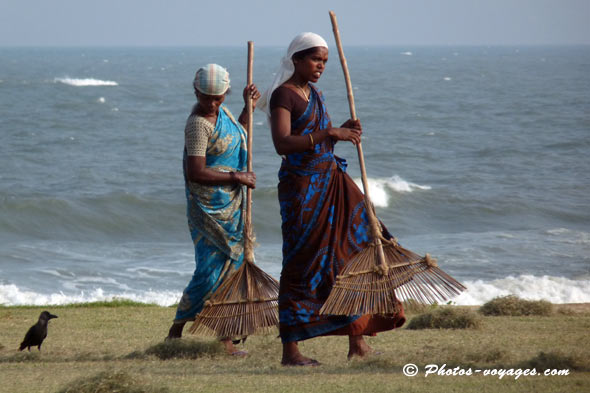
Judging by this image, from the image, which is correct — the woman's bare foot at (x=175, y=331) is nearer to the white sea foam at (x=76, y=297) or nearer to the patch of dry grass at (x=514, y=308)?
the patch of dry grass at (x=514, y=308)

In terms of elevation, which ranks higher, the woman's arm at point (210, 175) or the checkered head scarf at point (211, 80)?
the checkered head scarf at point (211, 80)

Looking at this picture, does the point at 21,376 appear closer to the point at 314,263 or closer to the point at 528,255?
the point at 314,263

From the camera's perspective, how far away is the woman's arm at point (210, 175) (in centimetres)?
562

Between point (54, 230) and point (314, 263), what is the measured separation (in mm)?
15470

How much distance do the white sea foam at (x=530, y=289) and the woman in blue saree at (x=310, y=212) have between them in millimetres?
7161

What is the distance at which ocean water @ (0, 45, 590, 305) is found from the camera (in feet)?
47.0

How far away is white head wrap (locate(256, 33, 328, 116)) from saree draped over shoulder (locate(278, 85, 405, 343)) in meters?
0.21

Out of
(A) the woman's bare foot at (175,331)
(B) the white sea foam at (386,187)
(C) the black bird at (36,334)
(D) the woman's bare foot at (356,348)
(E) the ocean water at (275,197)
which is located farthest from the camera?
(B) the white sea foam at (386,187)

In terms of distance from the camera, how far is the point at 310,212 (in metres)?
5.22

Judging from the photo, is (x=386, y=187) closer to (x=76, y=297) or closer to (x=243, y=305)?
(x=76, y=297)

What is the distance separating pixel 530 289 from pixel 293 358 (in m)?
8.56

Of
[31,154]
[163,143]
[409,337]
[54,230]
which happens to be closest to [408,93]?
[163,143]

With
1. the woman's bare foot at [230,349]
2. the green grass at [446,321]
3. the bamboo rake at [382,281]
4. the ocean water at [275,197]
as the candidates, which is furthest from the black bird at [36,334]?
the ocean water at [275,197]

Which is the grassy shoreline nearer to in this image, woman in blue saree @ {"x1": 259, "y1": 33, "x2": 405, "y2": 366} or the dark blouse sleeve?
woman in blue saree @ {"x1": 259, "y1": 33, "x2": 405, "y2": 366}
